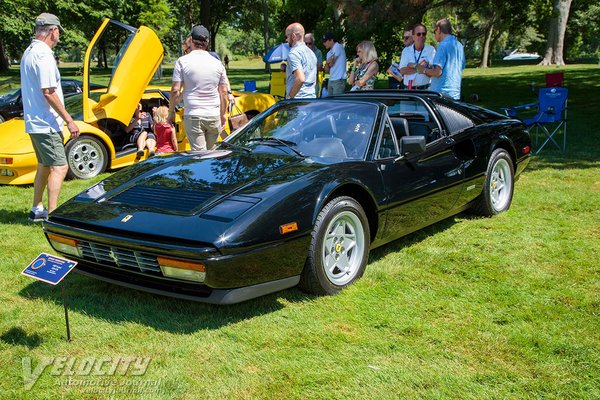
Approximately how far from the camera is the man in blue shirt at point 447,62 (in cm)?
714

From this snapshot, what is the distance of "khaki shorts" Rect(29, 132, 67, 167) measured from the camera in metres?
5.38

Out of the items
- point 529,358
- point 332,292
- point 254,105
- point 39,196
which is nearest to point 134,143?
point 254,105

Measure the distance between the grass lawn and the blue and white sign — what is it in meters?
0.41

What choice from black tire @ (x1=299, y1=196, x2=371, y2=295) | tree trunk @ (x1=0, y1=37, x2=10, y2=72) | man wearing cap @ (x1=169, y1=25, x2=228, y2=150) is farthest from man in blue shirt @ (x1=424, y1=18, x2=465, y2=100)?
tree trunk @ (x1=0, y1=37, x2=10, y2=72)

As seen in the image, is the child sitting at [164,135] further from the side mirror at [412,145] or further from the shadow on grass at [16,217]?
the side mirror at [412,145]

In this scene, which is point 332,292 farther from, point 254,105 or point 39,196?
point 254,105

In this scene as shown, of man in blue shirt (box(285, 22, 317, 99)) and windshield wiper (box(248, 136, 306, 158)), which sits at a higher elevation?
man in blue shirt (box(285, 22, 317, 99))

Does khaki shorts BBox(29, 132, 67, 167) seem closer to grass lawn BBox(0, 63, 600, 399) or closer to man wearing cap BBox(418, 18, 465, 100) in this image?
grass lawn BBox(0, 63, 600, 399)

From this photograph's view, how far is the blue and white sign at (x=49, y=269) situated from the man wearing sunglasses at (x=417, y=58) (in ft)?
19.0

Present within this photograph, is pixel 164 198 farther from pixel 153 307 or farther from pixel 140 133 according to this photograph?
pixel 140 133

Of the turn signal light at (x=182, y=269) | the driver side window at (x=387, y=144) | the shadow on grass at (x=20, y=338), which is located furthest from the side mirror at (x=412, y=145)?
the shadow on grass at (x=20, y=338)

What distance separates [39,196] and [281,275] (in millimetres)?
3231

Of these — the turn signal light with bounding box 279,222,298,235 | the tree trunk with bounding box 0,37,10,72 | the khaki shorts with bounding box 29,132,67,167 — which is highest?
the tree trunk with bounding box 0,37,10,72

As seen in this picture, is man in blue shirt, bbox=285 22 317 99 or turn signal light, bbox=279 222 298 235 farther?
man in blue shirt, bbox=285 22 317 99
